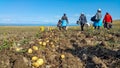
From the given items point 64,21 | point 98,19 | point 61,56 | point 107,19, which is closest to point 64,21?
point 64,21

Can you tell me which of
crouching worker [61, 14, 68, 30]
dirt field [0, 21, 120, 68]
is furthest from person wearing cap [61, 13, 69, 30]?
dirt field [0, 21, 120, 68]

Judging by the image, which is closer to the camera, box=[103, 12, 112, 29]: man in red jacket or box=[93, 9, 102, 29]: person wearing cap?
box=[93, 9, 102, 29]: person wearing cap

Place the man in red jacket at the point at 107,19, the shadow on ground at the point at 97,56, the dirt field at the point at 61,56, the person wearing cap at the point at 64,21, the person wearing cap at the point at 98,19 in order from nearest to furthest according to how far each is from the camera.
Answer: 1. the dirt field at the point at 61,56
2. the shadow on ground at the point at 97,56
3. the person wearing cap at the point at 98,19
4. the man in red jacket at the point at 107,19
5. the person wearing cap at the point at 64,21

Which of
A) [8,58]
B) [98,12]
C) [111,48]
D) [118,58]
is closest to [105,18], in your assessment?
[98,12]

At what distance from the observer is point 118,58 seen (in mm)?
11656

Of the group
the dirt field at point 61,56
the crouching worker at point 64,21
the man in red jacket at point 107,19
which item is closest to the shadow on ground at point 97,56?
the dirt field at point 61,56

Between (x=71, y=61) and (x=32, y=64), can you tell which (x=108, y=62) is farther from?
(x=32, y=64)

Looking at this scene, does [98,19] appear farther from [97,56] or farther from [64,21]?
[97,56]

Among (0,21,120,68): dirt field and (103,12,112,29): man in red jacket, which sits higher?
(103,12,112,29): man in red jacket

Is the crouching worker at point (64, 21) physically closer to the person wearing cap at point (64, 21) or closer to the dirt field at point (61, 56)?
the person wearing cap at point (64, 21)

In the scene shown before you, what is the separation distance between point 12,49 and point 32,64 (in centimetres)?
183

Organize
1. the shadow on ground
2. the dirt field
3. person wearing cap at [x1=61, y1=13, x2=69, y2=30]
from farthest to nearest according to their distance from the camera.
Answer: person wearing cap at [x1=61, y1=13, x2=69, y2=30]
the shadow on ground
the dirt field

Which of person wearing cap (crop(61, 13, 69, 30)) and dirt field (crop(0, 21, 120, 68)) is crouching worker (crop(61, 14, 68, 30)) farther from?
dirt field (crop(0, 21, 120, 68))

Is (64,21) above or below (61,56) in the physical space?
above
